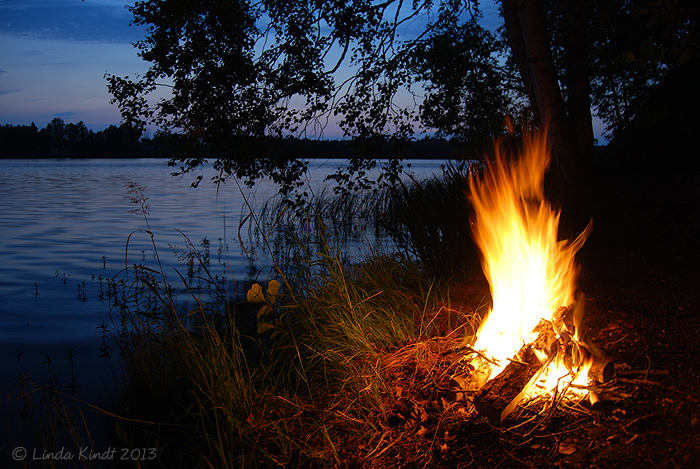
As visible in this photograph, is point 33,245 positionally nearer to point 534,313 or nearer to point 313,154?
point 313,154

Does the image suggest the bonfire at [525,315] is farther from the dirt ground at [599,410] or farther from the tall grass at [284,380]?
the tall grass at [284,380]

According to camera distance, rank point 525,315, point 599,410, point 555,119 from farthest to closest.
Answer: point 555,119
point 525,315
point 599,410

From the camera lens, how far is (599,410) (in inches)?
86.7

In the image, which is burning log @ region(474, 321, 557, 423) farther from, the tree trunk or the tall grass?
the tree trunk

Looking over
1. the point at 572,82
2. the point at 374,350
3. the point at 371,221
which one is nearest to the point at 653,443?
the point at 374,350

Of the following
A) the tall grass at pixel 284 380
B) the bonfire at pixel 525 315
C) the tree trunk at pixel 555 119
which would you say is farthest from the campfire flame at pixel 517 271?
the tree trunk at pixel 555 119

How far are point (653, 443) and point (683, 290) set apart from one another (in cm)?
197

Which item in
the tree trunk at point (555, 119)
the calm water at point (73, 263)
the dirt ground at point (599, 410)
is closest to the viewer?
the dirt ground at point (599, 410)

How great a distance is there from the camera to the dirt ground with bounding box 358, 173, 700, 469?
6.48 feet

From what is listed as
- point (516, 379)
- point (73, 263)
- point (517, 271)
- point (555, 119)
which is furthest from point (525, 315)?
point (73, 263)

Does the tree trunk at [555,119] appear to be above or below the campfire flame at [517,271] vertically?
above

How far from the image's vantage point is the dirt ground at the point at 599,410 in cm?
197

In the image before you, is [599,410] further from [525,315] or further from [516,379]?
[525,315]

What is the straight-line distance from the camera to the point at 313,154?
6.52 metres
